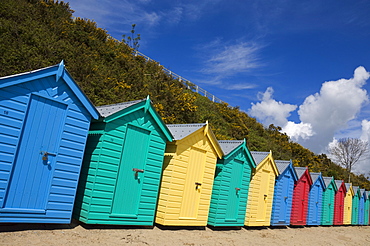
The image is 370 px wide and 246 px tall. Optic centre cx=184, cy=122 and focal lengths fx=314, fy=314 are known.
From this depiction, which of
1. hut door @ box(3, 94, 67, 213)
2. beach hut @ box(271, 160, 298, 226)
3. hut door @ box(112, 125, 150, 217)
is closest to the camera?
hut door @ box(3, 94, 67, 213)

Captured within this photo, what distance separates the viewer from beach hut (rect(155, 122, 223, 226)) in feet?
32.0

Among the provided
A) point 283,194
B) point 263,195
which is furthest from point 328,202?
point 263,195

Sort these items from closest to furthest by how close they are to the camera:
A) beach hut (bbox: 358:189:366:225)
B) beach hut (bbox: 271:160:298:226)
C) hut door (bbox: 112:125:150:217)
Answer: hut door (bbox: 112:125:150:217) → beach hut (bbox: 271:160:298:226) → beach hut (bbox: 358:189:366:225)

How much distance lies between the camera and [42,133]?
6.86m

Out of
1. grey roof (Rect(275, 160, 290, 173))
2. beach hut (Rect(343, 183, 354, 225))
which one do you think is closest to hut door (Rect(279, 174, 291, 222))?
grey roof (Rect(275, 160, 290, 173))

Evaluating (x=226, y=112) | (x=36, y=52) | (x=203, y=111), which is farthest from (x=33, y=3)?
(x=226, y=112)

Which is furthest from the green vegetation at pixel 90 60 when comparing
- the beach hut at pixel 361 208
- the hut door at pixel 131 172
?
the hut door at pixel 131 172

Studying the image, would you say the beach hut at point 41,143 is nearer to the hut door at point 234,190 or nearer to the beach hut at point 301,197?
the hut door at point 234,190

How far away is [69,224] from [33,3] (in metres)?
20.9

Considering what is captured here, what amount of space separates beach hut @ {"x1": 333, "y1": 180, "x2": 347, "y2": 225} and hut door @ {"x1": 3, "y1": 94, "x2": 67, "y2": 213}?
2034 centimetres

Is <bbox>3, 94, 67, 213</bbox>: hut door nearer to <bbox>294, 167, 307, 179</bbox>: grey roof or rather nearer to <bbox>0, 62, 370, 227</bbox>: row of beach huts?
<bbox>0, 62, 370, 227</bbox>: row of beach huts

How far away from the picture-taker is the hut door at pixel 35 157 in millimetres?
6504

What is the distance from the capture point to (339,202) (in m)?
22.1

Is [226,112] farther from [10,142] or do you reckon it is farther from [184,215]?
[10,142]
